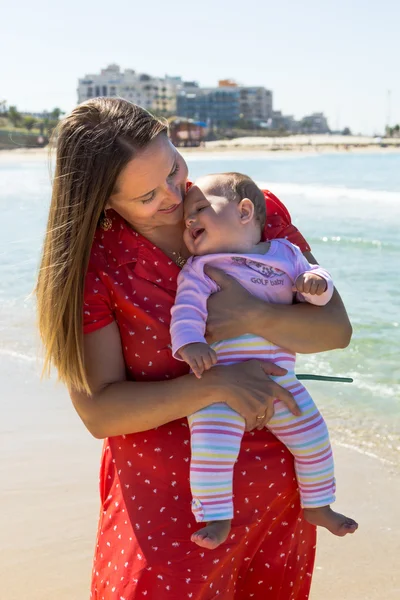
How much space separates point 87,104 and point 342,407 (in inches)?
128

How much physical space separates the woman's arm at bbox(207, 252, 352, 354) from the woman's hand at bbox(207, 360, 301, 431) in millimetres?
81

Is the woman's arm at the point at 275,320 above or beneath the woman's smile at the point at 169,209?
beneath

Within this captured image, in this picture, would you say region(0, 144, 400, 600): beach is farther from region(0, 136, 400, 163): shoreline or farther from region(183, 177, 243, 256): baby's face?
region(0, 136, 400, 163): shoreline

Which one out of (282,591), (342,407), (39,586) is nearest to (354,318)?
(342,407)

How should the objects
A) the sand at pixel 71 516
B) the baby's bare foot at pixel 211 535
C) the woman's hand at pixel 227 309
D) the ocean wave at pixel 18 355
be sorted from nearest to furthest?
1. the baby's bare foot at pixel 211 535
2. the woman's hand at pixel 227 309
3. the sand at pixel 71 516
4. the ocean wave at pixel 18 355

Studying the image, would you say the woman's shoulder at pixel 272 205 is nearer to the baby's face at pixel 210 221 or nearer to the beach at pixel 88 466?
the baby's face at pixel 210 221

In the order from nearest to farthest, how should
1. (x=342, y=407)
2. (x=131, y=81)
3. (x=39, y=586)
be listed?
1. (x=39, y=586)
2. (x=342, y=407)
3. (x=131, y=81)

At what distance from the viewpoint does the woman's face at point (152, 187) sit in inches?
77.4

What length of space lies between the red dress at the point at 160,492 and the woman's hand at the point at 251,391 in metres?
0.12

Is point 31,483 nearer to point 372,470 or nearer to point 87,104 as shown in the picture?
point 372,470

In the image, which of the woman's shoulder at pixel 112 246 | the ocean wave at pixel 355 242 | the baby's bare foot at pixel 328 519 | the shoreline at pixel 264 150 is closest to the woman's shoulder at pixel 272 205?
the woman's shoulder at pixel 112 246

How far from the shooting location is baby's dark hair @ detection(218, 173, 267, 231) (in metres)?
2.18

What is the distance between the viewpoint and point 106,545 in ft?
6.83

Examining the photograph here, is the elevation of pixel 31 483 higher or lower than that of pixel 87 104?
lower
